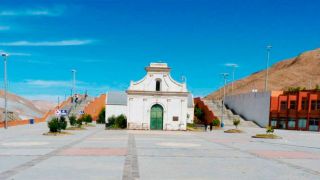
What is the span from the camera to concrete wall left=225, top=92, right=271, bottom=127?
2781 inches

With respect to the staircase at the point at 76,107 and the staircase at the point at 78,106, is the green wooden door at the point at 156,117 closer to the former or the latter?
the staircase at the point at 78,106

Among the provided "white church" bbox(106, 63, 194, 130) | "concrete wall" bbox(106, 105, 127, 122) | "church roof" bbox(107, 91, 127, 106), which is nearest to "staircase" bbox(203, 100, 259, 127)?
"church roof" bbox(107, 91, 127, 106)

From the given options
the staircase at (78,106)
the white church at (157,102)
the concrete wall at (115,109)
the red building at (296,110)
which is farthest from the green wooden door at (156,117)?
the staircase at (78,106)

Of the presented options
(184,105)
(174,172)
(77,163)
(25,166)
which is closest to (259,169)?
(174,172)

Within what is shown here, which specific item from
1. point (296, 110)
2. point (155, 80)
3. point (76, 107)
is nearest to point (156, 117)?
point (155, 80)

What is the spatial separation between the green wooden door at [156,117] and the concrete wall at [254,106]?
29.2m

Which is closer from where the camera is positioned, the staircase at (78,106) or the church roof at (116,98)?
the church roof at (116,98)

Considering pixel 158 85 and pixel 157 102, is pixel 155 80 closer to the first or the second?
pixel 158 85

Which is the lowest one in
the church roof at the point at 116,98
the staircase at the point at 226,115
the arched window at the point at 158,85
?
the staircase at the point at 226,115

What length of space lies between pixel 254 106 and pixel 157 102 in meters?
34.4

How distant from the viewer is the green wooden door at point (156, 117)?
4884 centimetres

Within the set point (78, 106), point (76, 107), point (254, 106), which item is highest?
point (254, 106)

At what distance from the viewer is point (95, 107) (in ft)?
282

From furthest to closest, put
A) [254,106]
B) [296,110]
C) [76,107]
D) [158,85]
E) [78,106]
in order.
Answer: [78,106]
[76,107]
[254,106]
[296,110]
[158,85]
